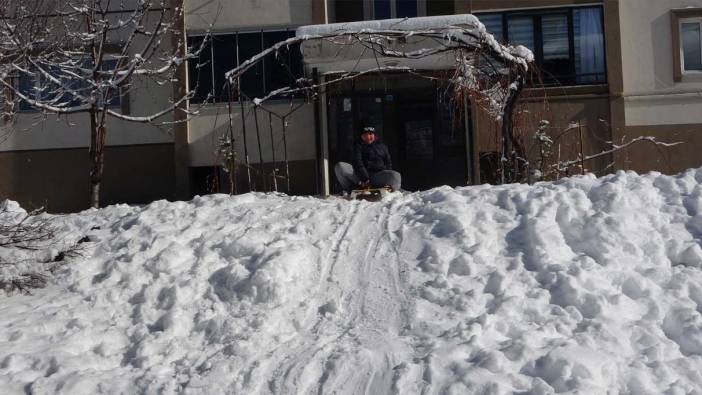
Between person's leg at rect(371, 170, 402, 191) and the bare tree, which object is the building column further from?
person's leg at rect(371, 170, 402, 191)

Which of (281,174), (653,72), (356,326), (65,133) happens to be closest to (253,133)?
(281,174)

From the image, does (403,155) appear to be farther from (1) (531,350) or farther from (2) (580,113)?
(1) (531,350)

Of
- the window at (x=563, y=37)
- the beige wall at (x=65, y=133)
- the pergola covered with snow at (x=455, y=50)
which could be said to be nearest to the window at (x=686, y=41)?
the window at (x=563, y=37)

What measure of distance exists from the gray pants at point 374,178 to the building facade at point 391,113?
13.7 feet

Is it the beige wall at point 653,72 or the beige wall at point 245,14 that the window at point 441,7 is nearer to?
the beige wall at point 245,14

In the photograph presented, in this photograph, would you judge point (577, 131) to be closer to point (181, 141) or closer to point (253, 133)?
point (253, 133)

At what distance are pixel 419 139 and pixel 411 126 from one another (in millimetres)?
319

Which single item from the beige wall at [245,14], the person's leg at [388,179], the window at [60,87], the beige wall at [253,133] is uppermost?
the beige wall at [245,14]

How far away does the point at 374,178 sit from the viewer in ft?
37.0

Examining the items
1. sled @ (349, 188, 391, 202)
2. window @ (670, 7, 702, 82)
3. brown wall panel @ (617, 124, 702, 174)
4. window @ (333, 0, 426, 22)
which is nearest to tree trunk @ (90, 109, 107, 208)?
sled @ (349, 188, 391, 202)

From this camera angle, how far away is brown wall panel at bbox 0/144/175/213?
1686 cm

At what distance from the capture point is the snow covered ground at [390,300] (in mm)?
6141

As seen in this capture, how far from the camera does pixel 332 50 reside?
13055mm

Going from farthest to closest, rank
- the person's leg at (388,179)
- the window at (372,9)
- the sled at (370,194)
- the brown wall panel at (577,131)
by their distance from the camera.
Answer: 1. the window at (372,9)
2. the brown wall panel at (577,131)
3. the person's leg at (388,179)
4. the sled at (370,194)
